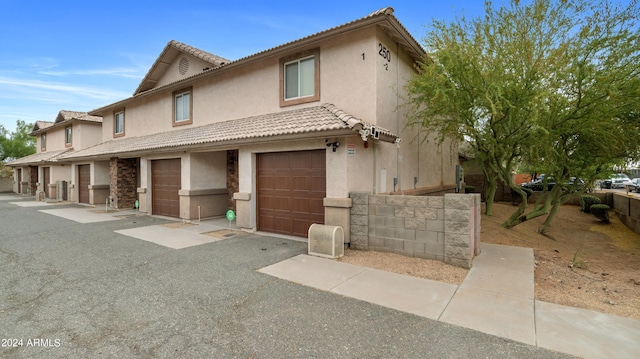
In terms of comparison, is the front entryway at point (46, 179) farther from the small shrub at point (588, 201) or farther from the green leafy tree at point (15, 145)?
the small shrub at point (588, 201)

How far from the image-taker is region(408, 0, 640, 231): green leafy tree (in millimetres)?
7641

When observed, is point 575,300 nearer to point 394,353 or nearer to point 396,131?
point 394,353

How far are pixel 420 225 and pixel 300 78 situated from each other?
6181 millimetres

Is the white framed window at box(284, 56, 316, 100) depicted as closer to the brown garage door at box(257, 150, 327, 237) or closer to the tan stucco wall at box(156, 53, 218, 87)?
the brown garage door at box(257, 150, 327, 237)

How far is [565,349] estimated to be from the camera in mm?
3557

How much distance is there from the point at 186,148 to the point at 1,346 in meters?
8.57

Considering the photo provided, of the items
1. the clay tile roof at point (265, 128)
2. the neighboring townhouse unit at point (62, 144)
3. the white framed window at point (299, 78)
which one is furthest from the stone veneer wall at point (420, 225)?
the neighboring townhouse unit at point (62, 144)

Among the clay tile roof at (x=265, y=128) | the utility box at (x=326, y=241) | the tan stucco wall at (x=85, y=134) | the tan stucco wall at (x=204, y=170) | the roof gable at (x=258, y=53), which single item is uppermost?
the roof gable at (x=258, y=53)

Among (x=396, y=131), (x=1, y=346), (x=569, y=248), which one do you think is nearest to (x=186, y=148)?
(x=396, y=131)

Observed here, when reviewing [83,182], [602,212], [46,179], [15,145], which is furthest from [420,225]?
[15,145]

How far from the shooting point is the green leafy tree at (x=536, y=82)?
7.64 metres

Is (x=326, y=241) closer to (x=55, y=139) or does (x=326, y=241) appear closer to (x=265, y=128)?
(x=265, y=128)

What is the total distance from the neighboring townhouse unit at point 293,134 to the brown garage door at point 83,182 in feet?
25.0

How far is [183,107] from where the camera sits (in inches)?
570
